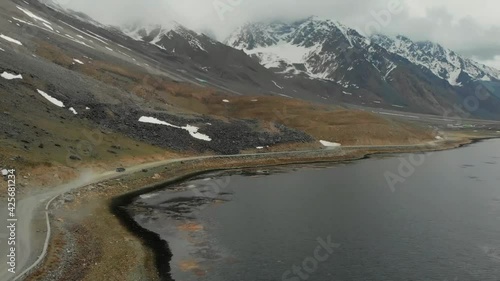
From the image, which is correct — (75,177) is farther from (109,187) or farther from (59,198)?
(59,198)

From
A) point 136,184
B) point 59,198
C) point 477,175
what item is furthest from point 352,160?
point 59,198

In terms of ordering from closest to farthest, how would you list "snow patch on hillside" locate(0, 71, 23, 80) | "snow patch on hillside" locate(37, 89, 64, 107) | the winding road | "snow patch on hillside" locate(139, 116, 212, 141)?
the winding road, "snow patch on hillside" locate(0, 71, 23, 80), "snow patch on hillside" locate(37, 89, 64, 107), "snow patch on hillside" locate(139, 116, 212, 141)

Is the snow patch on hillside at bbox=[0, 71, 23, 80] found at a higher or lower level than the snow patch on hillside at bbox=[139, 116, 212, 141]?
higher

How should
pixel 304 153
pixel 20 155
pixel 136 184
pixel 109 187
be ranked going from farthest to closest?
1. pixel 304 153
2. pixel 136 184
3. pixel 109 187
4. pixel 20 155

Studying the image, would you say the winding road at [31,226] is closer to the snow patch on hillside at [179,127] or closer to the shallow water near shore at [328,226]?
the shallow water near shore at [328,226]

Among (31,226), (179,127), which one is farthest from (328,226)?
(179,127)

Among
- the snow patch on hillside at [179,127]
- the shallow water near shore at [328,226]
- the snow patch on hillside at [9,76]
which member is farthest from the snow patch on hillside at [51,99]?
the shallow water near shore at [328,226]

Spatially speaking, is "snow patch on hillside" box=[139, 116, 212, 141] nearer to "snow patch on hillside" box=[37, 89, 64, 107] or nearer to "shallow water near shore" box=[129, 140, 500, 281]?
"snow patch on hillside" box=[37, 89, 64, 107]

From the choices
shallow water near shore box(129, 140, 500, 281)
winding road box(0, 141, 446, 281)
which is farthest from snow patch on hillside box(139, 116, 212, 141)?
winding road box(0, 141, 446, 281)

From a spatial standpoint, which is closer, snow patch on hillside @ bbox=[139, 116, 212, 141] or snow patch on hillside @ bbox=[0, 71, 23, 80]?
snow patch on hillside @ bbox=[0, 71, 23, 80]
